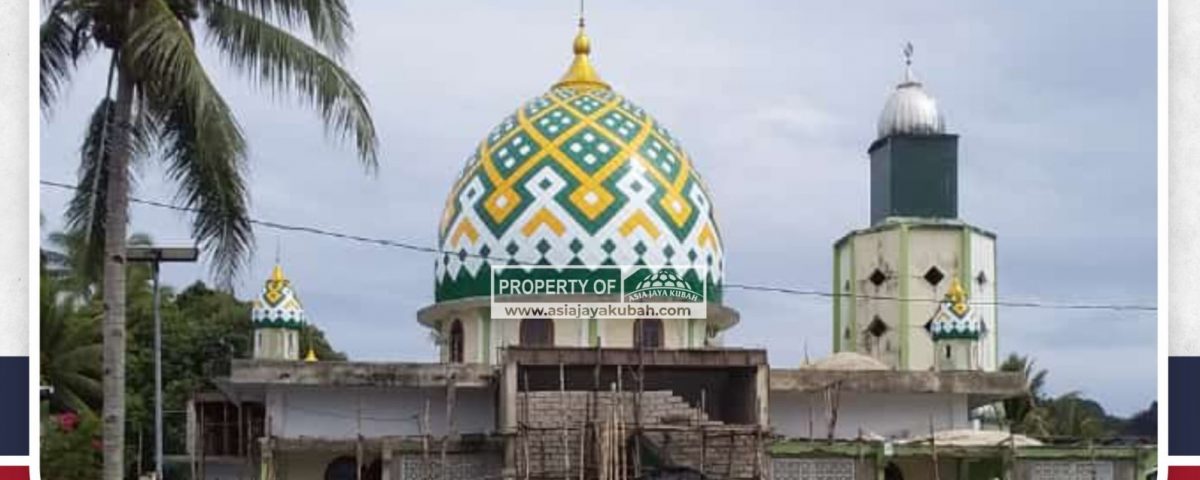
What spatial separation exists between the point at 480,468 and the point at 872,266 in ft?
35.8

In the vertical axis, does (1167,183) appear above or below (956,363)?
above

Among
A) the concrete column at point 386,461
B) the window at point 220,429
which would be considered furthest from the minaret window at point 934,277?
the concrete column at point 386,461

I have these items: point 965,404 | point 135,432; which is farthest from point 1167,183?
point 135,432

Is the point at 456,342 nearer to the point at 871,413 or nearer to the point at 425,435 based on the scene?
the point at 425,435

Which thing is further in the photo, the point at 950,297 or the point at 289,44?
the point at 950,297

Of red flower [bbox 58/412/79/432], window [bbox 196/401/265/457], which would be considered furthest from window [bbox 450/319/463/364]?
red flower [bbox 58/412/79/432]

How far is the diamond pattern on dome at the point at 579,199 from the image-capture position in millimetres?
21016

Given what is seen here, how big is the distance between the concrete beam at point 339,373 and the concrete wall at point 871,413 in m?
3.34

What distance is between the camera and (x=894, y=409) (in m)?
20.1

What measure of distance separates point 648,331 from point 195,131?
9.83 meters

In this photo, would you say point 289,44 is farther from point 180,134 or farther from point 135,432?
point 135,432

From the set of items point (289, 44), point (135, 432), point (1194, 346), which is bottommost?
point (135, 432)

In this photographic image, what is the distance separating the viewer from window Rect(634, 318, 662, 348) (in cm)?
2041

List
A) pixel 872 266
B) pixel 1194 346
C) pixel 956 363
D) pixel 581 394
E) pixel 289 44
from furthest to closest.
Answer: pixel 872 266 → pixel 956 363 → pixel 581 394 → pixel 289 44 → pixel 1194 346
